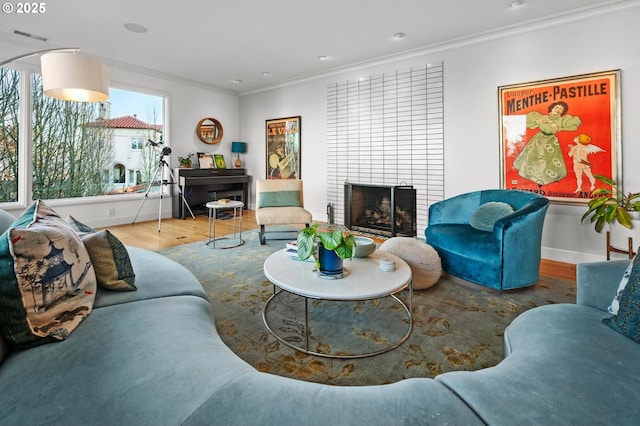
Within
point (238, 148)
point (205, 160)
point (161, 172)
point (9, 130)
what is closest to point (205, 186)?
point (205, 160)

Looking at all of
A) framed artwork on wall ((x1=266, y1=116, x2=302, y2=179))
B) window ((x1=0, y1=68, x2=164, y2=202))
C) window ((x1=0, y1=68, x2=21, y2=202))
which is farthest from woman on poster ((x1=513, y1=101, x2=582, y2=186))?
window ((x1=0, y1=68, x2=21, y2=202))

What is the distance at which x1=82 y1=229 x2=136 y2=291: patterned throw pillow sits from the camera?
4.90ft

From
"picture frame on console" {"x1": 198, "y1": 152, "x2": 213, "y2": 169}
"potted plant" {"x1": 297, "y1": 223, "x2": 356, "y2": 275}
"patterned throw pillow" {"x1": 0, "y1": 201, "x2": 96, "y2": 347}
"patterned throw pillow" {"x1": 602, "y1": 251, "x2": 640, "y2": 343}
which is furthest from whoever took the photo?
"picture frame on console" {"x1": 198, "y1": 152, "x2": 213, "y2": 169}

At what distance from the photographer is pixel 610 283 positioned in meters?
1.38

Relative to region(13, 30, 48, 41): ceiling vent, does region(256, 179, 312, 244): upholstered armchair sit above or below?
below

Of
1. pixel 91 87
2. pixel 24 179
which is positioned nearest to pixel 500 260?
pixel 91 87

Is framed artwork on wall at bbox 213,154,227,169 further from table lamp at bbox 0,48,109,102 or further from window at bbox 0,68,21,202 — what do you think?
table lamp at bbox 0,48,109,102

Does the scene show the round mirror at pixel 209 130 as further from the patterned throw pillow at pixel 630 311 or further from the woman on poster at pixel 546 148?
the patterned throw pillow at pixel 630 311

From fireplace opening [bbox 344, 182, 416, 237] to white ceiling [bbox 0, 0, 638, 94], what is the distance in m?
1.95

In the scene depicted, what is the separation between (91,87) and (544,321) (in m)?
2.85

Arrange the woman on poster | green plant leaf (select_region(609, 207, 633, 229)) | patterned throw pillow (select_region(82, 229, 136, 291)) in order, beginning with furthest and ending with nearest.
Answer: the woman on poster, green plant leaf (select_region(609, 207, 633, 229)), patterned throw pillow (select_region(82, 229, 136, 291))

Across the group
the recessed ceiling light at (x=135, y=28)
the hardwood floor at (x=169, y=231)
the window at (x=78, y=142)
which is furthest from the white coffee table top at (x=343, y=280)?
the window at (x=78, y=142)

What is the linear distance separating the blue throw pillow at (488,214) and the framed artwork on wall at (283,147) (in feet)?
12.1

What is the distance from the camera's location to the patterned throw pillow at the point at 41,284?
101 cm
